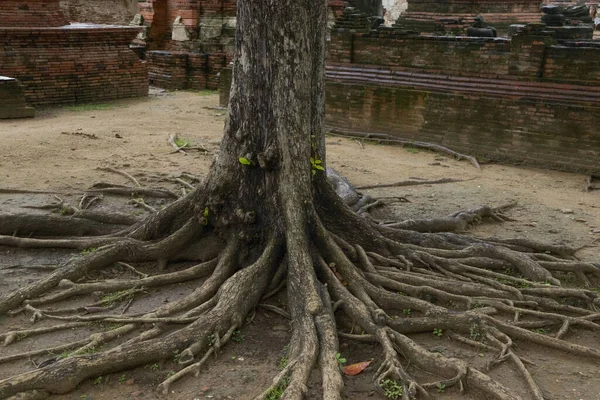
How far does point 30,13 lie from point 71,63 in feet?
4.20

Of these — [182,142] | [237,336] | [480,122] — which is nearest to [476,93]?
[480,122]

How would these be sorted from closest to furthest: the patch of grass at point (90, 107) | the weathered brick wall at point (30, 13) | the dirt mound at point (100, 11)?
the weathered brick wall at point (30, 13) → the patch of grass at point (90, 107) → the dirt mound at point (100, 11)

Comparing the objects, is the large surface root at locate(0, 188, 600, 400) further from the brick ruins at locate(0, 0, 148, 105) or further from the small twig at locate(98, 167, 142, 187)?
the brick ruins at locate(0, 0, 148, 105)

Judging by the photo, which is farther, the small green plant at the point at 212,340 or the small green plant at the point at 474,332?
the small green plant at the point at 474,332

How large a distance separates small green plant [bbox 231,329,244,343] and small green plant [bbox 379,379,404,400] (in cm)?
101

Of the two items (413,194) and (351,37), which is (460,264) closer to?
(413,194)

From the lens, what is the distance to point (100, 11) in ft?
75.4

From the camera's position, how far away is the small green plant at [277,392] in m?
3.55

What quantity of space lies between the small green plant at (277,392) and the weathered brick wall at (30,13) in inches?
468

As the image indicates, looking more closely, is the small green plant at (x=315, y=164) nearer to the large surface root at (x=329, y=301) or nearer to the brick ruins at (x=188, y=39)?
the large surface root at (x=329, y=301)

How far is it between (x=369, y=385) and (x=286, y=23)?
2.57 metres

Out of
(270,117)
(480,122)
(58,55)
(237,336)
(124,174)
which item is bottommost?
(237,336)

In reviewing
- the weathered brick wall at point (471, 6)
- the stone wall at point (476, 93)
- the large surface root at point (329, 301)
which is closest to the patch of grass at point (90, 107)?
the stone wall at point (476, 93)

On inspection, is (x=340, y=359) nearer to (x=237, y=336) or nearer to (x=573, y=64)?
(x=237, y=336)
